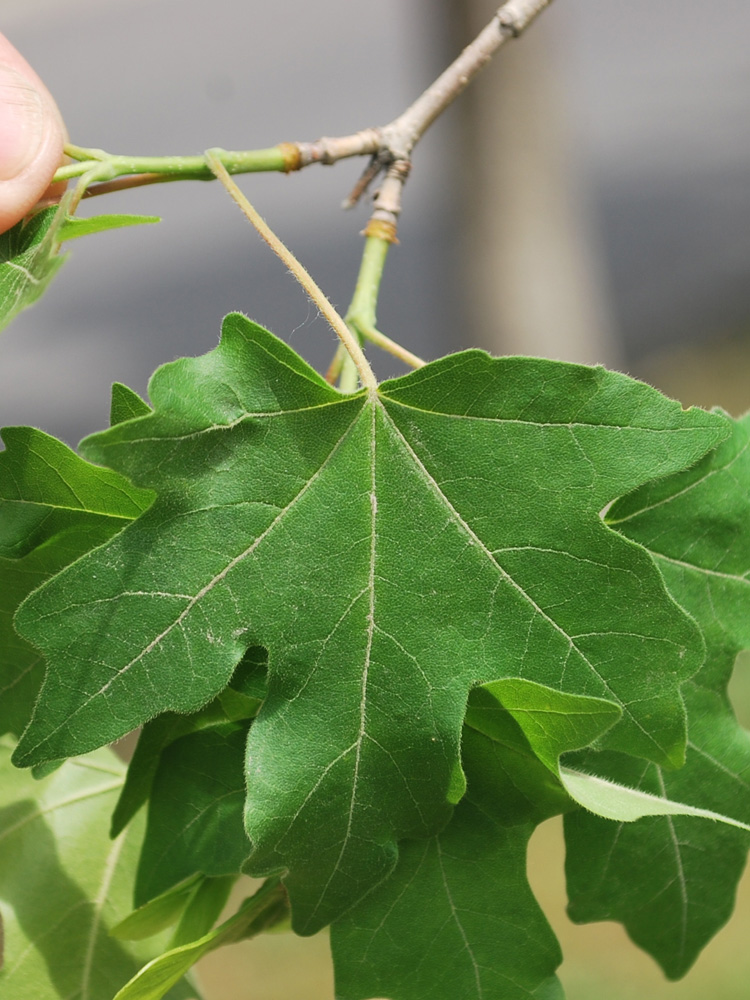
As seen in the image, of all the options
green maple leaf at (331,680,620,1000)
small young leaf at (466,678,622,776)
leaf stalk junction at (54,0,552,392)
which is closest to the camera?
small young leaf at (466,678,622,776)

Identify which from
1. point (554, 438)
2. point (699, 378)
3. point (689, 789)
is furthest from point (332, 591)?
point (699, 378)

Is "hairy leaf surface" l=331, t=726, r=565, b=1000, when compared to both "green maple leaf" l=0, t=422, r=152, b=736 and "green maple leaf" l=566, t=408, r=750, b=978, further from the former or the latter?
"green maple leaf" l=0, t=422, r=152, b=736

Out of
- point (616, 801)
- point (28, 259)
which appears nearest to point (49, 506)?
point (28, 259)

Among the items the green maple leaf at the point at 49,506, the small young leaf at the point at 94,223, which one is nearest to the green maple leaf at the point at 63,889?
the green maple leaf at the point at 49,506

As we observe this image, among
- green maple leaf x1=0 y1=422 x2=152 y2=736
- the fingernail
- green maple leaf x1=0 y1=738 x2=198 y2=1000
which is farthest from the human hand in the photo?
green maple leaf x1=0 y1=738 x2=198 y2=1000

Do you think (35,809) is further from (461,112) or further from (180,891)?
(461,112)

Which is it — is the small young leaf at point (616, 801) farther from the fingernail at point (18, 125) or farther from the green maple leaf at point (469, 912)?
the fingernail at point (18, 125)

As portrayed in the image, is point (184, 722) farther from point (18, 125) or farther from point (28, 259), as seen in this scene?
point (18, 125)
